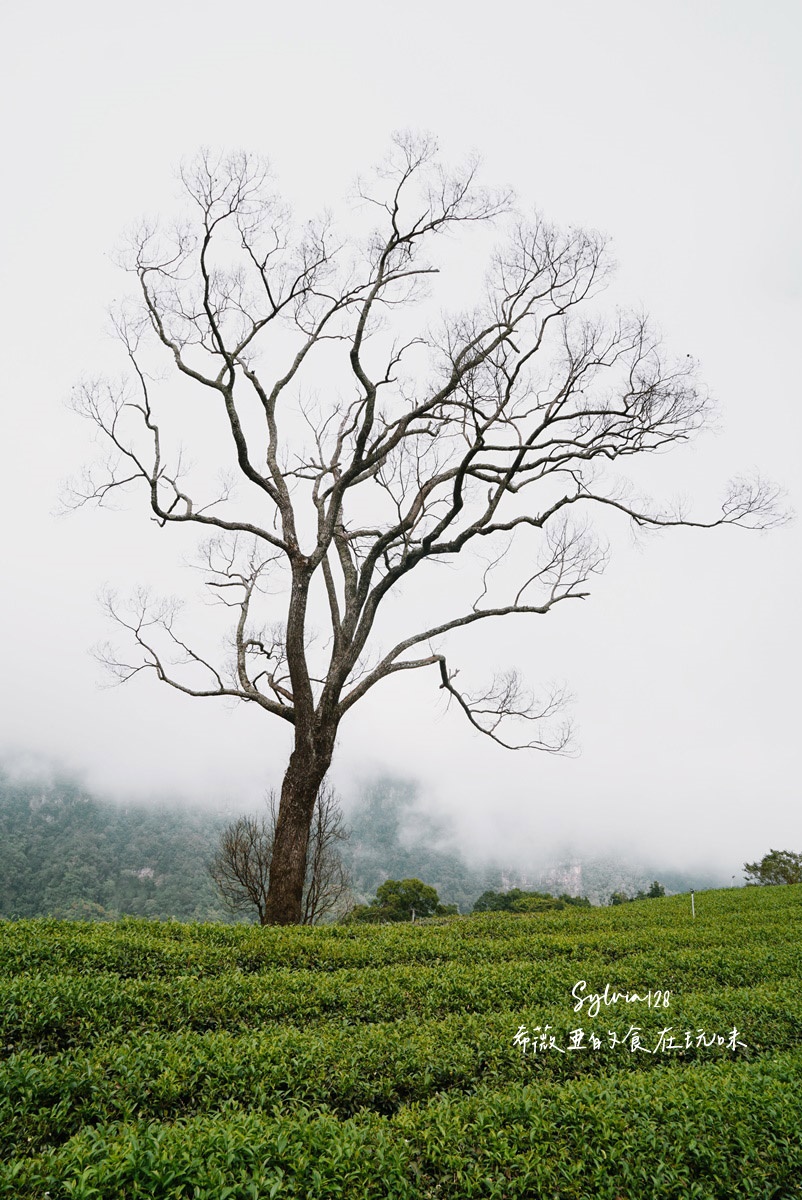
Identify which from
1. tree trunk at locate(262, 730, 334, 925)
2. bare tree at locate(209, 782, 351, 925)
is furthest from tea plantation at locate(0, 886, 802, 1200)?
bare tree at locate(209, 782, 351, 925)

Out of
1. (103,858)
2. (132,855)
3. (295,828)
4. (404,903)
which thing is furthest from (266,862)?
(132,855)

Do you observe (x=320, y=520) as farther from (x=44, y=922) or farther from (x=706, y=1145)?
(x=706, y=1145)

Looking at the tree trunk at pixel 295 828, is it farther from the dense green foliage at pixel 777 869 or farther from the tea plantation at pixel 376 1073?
the dense green foliage at pixel 777 869

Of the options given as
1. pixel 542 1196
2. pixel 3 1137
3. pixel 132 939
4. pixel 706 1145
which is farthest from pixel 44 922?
pixel 706 1145

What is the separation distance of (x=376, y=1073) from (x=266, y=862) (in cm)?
1672

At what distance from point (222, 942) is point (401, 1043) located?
367 cm

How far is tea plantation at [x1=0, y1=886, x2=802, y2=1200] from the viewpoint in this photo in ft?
10.5

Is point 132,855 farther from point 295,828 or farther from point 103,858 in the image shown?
point 295,828

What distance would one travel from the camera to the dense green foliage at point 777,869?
33.2m

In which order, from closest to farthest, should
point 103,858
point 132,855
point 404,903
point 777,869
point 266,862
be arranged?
1. point 266,862
2. point 404,903
3. point 777,869
4. point 103,858
5. point 132,855

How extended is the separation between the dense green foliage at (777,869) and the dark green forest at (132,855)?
10350 mm

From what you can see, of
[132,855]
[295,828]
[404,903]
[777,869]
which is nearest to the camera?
[295,828]

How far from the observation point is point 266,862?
1984cm

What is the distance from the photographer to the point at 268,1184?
2934 millimetres
